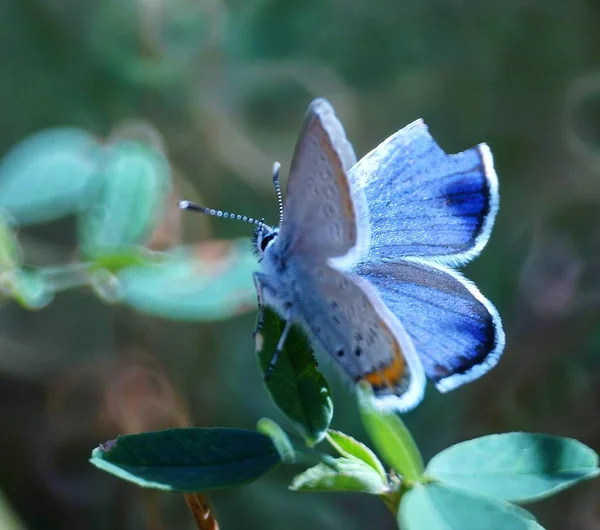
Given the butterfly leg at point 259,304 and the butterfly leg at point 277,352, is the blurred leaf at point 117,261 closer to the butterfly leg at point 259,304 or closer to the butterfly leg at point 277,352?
the butterfly leg at point 259,304

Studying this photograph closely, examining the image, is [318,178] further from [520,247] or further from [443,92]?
[443,92]

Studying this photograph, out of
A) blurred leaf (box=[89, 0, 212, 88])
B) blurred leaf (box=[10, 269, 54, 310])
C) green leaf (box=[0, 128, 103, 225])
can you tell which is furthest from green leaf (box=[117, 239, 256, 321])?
blurred leaf (box=[89, 0, 212, 88])

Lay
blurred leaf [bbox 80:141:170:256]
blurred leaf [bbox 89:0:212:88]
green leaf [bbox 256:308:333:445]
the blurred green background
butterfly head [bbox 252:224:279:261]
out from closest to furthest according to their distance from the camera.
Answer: green leaf [bbox 256:308:333:445] < butterfly head [bbox 252:224:279:261] < blurred leaf [bbox 80:141:170:256] < the blurred green background < blurred leaf [bbox 89:0:212:88]

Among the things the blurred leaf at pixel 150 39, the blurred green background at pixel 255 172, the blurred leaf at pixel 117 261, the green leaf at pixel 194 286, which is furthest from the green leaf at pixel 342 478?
the blurred leaf at pixel 150 39

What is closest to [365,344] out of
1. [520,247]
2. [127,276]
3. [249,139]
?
[127,276]

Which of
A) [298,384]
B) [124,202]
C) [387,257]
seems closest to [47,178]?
[124,202]

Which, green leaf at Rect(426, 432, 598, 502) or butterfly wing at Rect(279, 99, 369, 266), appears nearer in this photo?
green leaf at Rect(426, 432, 598, 502)

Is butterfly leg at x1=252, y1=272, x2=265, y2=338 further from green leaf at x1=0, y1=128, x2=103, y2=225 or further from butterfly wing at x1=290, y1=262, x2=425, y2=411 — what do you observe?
green leaf at x1=0, y1=128, x2=103, y2=225
